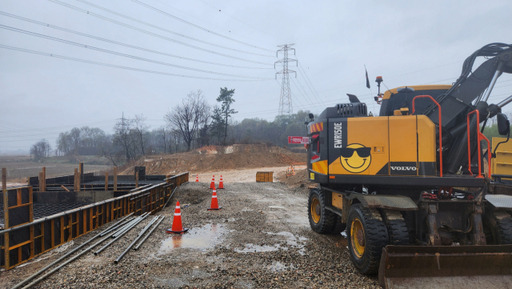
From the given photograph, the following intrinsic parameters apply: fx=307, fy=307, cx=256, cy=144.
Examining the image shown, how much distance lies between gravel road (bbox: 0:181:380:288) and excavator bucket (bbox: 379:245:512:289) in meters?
0.58

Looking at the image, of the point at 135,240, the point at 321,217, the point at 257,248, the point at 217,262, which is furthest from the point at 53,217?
the point at 321,217

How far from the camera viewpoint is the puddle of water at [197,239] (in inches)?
245

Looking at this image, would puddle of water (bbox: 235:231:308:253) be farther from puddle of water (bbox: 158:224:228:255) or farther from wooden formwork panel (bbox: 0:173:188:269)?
wooden formwork panel (bbox: 0:173:188:269)

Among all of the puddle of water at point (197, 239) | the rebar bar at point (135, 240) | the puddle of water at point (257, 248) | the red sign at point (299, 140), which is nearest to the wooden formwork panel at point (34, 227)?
the rebar bar at point (135, 240)

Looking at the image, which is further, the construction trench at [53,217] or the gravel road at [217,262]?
the construction trench at [53,217]

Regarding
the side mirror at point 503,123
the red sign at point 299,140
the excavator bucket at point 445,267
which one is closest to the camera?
the excavator bucket at point 445,267

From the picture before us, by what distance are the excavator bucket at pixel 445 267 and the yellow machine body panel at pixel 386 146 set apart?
119 cm

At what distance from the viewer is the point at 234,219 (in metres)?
9.02

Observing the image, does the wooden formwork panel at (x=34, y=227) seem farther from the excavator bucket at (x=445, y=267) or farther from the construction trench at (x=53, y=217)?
the excavator bucket at (x=445, y=267)

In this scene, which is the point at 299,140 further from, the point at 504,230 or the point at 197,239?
the point at 504,230

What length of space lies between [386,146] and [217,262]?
3.42 metres

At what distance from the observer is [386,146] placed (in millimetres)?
4844

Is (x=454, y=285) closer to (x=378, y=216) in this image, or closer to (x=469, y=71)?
(x=378, y=216)

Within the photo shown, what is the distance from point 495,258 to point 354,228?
189cm
